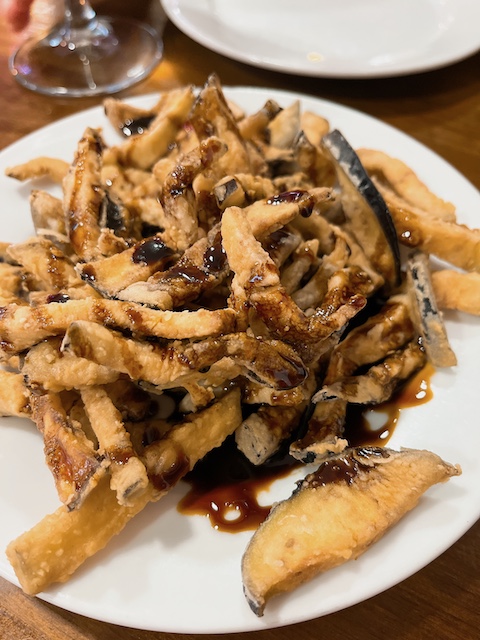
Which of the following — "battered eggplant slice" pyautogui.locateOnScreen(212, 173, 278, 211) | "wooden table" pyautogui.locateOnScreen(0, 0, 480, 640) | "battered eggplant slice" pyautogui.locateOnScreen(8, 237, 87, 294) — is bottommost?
"wooden table" pyautogui.locateOnScreen(0, 0, 480, 640)

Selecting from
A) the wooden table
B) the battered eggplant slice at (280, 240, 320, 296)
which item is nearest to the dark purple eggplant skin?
the battered eggplant slice at (280, 240, 320, 296)

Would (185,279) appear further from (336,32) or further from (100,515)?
(336,32)

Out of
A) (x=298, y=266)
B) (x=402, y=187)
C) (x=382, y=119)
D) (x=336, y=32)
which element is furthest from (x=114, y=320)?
(x=336, y=32)

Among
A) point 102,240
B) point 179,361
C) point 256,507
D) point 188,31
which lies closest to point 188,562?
point 256,507

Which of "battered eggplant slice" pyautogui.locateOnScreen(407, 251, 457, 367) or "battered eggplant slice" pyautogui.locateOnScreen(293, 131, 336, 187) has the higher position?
"battered eggplant slice" pyautogui.locateOnScreen(293, 131, 336, 187)

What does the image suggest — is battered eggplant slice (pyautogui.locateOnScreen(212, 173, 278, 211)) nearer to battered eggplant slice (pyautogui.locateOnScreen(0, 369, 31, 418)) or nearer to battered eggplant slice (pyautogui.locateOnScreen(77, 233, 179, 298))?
battered eggplant slice (pyautogui.locateOnScreen(77, 233, 179, 298))

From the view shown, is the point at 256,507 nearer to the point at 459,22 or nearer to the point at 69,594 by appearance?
the point at 69,594
